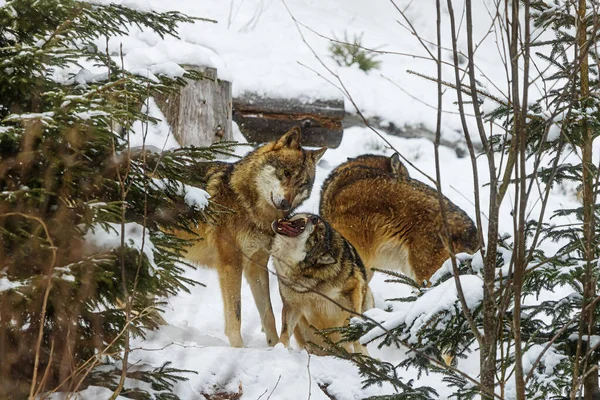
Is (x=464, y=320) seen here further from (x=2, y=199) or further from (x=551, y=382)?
(x=2, y=199)

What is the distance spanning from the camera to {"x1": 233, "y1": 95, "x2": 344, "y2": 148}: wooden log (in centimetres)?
978

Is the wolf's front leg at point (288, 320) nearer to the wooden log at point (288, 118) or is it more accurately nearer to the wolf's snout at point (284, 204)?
the wolf's snout at point (284, 204)

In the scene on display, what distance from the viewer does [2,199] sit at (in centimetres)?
307

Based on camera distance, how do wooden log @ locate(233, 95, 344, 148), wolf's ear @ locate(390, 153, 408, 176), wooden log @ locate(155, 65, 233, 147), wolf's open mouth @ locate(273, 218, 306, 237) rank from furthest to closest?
1. wooden log @ locate(233, 95, 344, 148)
2. wolf's ear @ locate(390, 153, 408, 176)
3. wooden log @ locate(155, 65, 233, 147)
4. wolf's open mouth @ locate(273, 218, 306, 237)

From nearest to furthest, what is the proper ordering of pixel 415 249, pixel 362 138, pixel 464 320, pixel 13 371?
pixel 464 320 → pixel 13 371 → pixel 415 249 → pixel 362 138

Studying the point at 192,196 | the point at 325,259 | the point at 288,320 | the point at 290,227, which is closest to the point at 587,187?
the point at 192,196

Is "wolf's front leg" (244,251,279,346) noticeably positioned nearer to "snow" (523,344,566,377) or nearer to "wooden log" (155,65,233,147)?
"wooden log" (155,65,233,147)

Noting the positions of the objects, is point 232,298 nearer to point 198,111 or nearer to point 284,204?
point 284,204

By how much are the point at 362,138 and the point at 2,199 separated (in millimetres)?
10176

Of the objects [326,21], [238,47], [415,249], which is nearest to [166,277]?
[415,249]

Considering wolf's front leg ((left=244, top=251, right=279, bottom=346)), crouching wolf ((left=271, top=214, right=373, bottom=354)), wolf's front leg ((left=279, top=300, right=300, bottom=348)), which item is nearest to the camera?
crouching wolf ((left=271, top=214, right=373, bottom=354))

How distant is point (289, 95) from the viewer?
32.3 feet

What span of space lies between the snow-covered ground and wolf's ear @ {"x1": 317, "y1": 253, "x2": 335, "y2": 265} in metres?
0.96

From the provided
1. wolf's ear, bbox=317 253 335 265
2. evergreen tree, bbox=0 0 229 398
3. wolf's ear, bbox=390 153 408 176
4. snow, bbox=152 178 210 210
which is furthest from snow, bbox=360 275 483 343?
wolf's ear, bbox=390 153 408 176
